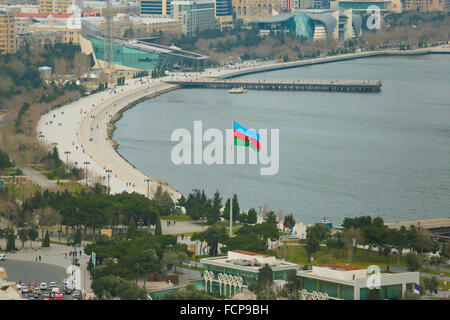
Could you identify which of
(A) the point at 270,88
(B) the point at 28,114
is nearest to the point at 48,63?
(A) the point at 270,88

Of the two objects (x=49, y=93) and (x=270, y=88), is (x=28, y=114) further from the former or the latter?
(x=270, y=88)

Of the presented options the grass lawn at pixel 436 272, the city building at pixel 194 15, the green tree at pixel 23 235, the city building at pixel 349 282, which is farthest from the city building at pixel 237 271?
the city building at pixel 194 15

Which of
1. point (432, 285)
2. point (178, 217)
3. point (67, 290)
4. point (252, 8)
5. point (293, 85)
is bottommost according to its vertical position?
point (293, 85)

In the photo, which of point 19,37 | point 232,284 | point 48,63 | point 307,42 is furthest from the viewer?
point 307,42

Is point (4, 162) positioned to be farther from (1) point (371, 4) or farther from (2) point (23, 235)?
(1) point (371, 4)

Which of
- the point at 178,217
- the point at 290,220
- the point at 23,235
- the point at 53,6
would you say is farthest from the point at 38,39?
the point at 23,235

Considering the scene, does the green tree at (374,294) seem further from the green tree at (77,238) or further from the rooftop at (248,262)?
the green tree at (77,238)
